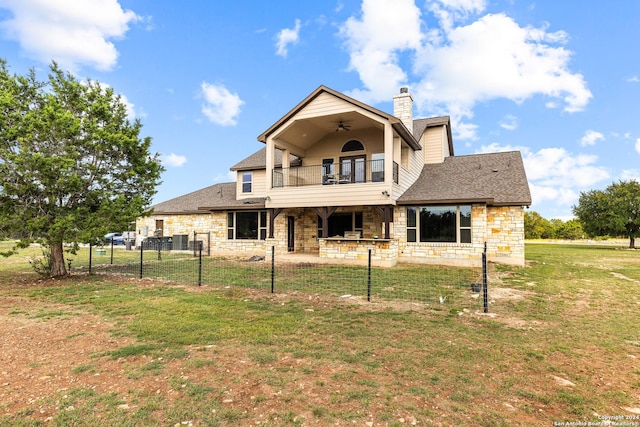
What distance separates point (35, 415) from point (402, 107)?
17.8 meters

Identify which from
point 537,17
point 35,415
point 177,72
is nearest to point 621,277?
point 537,17

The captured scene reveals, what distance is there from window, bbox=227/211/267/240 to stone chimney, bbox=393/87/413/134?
28.9 feet

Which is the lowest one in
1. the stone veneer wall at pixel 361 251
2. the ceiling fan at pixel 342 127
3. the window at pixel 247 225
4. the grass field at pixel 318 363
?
the grass field at pixel 318 363

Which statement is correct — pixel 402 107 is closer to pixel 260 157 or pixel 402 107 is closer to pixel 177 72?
pixel 260 157

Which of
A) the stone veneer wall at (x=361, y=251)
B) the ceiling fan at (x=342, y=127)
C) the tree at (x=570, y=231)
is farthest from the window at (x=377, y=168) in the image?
the tree at (x=570, y=231)

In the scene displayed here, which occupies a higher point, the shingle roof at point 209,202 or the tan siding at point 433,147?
the tan siding at point 433,147

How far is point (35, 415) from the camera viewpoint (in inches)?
118

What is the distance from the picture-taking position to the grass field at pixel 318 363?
3.07 metres

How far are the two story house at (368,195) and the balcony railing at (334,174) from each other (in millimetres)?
53

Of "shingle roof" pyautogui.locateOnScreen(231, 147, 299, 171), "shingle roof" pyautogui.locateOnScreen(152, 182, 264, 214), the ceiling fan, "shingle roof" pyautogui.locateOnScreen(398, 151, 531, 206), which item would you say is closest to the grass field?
"shingle roof" pyautogui.locateOnScreen(398, 151, 531, 206)

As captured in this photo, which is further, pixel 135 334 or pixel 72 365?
pixel 135 334

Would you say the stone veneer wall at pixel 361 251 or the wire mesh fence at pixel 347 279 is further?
the stone veneer wall at pixel 361 251

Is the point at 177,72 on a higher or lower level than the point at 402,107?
higher

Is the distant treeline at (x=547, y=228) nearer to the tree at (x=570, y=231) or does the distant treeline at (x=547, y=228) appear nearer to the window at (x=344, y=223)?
the tree at (x=570, y=231)
